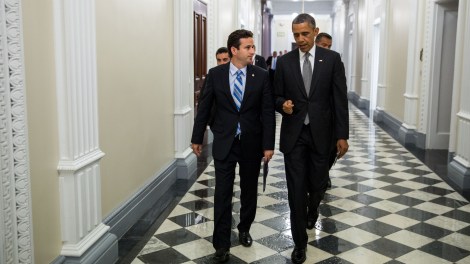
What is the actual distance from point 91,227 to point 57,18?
1441mm

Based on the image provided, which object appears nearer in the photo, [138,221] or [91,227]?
[91,227]

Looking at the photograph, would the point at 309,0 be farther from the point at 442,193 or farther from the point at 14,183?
the point at 14,183

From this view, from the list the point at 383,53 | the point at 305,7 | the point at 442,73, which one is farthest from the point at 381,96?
the point at 305,7

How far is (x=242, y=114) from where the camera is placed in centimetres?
378

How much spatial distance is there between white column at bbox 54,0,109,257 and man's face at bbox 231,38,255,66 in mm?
1026

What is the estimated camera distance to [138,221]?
4785 millimetres

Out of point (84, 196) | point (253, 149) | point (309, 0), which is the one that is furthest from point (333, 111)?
point (309, 0)

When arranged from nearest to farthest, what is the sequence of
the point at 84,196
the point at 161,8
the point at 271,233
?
1. the point at 84,196
2. the point at 271,233
3. the point at 161,8

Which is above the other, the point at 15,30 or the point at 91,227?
the point at 15,30

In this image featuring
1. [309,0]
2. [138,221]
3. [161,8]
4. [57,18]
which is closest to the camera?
[57,18]

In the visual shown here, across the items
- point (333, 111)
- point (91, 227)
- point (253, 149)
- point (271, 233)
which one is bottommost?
point (271, 233)

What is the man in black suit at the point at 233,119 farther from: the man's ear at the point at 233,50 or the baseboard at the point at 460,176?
the baseboard at the point at 460,176

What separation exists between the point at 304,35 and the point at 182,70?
3126mm

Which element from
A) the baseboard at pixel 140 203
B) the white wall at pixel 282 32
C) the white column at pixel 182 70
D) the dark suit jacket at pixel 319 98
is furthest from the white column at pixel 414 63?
the white wall at pixel 282 32
